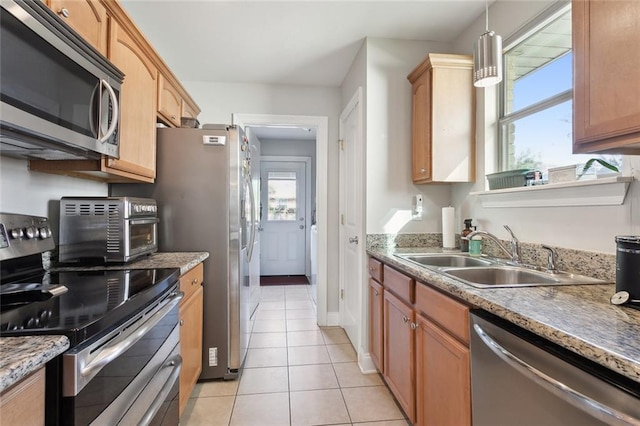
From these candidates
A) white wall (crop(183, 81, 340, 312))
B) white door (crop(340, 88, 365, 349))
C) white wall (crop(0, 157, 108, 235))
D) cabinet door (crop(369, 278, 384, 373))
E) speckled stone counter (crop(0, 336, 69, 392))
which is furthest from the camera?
white wall (crop(183, 81, 340, 312))

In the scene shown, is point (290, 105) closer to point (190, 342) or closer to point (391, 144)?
point (391, 144)

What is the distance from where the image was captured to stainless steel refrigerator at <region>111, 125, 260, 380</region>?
2076mm

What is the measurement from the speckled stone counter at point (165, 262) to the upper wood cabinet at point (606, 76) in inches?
69.8

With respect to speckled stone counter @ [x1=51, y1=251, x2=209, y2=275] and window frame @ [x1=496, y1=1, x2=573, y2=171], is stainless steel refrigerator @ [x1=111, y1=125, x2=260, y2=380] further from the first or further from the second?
window frame @ [x1=496, y1=1, x2=573, y2=171]

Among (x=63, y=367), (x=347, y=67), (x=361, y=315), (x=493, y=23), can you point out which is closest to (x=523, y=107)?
(x=493, y=23)

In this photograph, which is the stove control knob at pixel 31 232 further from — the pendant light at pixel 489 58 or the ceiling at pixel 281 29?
the pendant light at pixel 489 58

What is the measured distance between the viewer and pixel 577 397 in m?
0.68

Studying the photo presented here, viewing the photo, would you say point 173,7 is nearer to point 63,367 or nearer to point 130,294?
point 130,294

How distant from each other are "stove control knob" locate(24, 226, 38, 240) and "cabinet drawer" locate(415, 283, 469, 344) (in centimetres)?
173

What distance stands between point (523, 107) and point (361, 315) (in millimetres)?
1769

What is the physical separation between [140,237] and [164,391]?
0.86 metres

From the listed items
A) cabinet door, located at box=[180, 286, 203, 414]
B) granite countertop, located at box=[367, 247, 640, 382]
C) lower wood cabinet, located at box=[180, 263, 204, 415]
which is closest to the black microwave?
lower wood cabinet, located at box=[180, 263, 204, 415]

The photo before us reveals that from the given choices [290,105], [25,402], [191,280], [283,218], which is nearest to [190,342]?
[191,280]

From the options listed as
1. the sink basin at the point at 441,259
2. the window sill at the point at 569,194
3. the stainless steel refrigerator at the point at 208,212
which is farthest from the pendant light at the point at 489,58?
the stainless steel refrigerator at the point at 208,212
